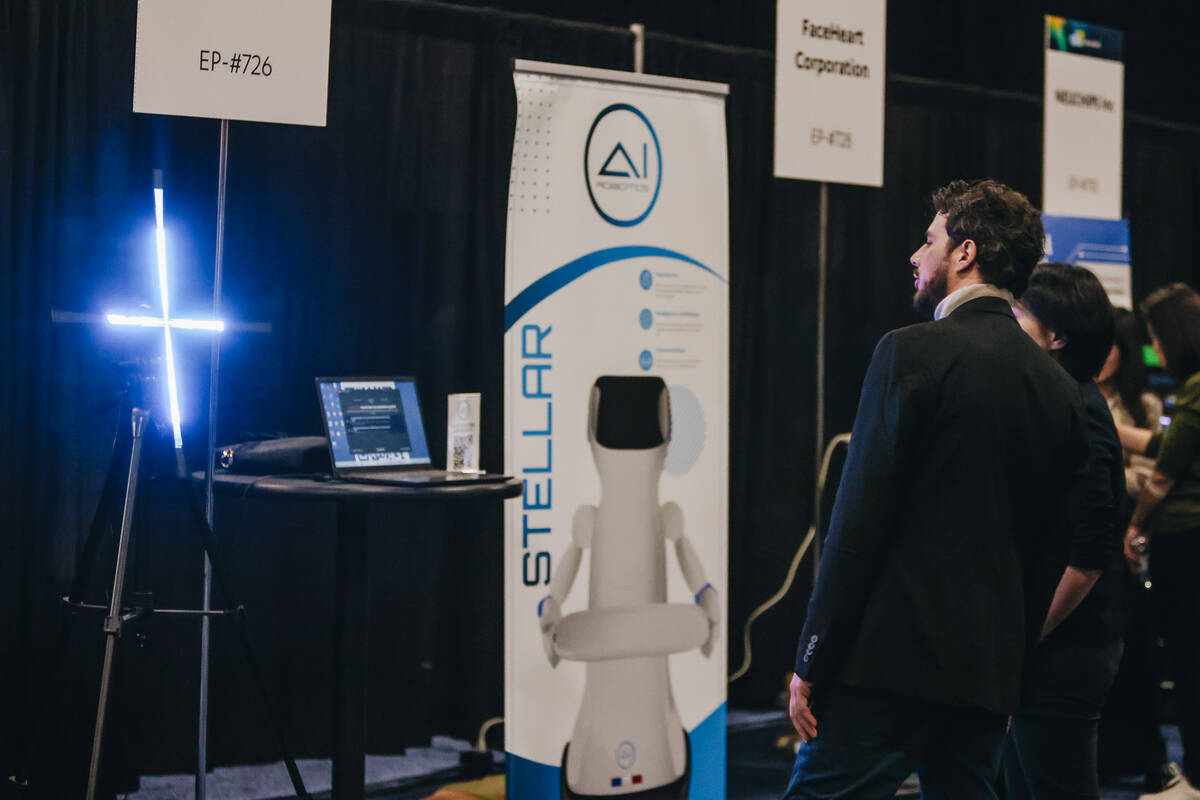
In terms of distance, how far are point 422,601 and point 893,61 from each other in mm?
3064

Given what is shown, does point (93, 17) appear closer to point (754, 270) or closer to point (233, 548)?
point (233, 548)

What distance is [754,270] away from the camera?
447cm

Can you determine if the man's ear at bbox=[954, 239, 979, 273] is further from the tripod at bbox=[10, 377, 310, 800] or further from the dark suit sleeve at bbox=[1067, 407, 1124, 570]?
the tripod at bbox=[10, 377, 310, 800]

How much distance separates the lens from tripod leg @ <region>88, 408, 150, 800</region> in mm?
2301

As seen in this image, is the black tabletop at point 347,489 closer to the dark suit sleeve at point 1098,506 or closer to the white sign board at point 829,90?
the dark suit sleeve at point 1098,506

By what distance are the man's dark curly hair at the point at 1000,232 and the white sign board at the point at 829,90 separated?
1688mm

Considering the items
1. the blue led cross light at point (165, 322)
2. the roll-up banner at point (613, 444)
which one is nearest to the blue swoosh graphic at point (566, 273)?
the roll-up banner at point (613, 444)

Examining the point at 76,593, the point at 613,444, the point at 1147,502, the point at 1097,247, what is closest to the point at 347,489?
the point at 76,593

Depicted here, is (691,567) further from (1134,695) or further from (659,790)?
(1134,695)

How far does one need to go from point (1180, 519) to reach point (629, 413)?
1636 millimetres

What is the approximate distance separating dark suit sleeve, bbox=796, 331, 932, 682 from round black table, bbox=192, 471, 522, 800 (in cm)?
97

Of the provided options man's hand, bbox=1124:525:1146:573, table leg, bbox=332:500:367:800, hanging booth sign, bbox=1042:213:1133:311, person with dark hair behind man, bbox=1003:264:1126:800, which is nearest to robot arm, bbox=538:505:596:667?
table leg, bbox=332:500:367:800

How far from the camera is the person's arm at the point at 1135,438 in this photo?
3.60 meters

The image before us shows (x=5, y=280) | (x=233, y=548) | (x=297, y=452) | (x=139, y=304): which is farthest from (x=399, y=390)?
(x=5, y=280)
